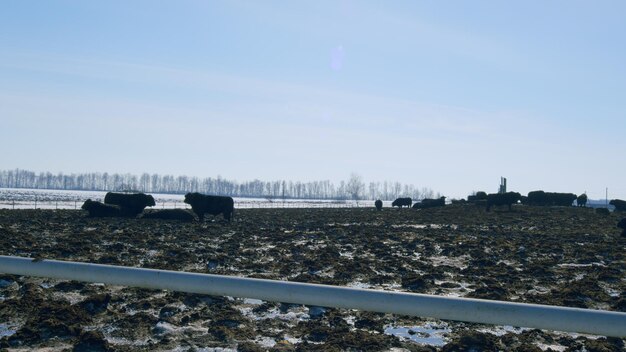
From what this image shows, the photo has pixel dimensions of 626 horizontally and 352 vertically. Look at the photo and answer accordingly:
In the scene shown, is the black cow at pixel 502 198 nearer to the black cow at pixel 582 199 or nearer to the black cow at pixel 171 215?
the black cow at pixel 582 199

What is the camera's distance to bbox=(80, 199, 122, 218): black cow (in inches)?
1244

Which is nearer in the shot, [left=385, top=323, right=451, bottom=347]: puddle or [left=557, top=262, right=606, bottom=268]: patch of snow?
[left=385, top=323, right=451, bottom=347]: puddle

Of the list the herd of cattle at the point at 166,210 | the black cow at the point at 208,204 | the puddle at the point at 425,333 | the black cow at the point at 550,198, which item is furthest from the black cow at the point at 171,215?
the black cow at the point at 550,198

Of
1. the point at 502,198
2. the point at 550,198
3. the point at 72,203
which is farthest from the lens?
the point at 72,203

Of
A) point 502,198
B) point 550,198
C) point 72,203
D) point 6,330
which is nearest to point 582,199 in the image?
point 550,198

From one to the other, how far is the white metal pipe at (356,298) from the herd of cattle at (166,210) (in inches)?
1105

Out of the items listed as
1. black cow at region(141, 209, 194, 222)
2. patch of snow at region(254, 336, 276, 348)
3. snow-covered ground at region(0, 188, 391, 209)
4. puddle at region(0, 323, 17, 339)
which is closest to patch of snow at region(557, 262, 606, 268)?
patch of snow at region(254, 336, 276, 348)

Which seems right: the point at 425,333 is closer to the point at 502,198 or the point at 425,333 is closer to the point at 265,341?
the point at 265,341

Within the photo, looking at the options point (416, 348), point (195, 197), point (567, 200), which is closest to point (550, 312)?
point (416, 348)

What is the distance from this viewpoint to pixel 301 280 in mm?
10969

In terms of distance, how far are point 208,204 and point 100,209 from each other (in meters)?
6.46

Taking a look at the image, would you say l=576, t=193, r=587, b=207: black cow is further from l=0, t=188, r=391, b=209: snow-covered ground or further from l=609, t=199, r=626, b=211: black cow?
l=0, t=188, r=391, b=209: snow-covered ground

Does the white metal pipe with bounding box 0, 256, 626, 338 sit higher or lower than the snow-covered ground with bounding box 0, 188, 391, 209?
higher

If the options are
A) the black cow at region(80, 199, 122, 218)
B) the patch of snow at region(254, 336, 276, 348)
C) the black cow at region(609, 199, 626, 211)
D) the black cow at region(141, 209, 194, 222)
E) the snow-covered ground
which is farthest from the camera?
the black cow at region(609, 199, 626, 211)
